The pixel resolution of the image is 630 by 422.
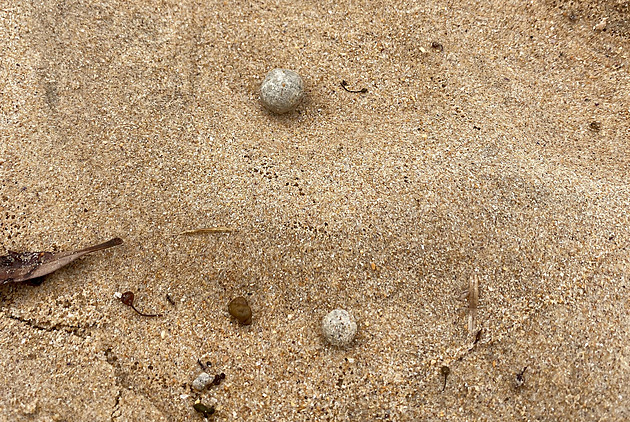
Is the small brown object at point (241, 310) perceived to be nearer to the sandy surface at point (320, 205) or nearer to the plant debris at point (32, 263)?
the sandy surface at point (320, 205)

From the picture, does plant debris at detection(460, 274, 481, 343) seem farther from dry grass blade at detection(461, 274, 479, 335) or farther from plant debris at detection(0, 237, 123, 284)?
plant debris at detection(0, 237, 123, 284)

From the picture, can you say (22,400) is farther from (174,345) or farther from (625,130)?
(625,130)

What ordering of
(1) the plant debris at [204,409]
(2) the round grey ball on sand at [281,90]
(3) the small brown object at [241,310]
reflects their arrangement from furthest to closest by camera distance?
(2) the round grey ball on sand at [281,90]
(3) the small brown object at [241,310]
(1) the plant debris at [204,409]

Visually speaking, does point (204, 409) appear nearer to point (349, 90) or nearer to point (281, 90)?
point (281, 90)

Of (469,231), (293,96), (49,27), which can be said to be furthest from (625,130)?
(49,27)

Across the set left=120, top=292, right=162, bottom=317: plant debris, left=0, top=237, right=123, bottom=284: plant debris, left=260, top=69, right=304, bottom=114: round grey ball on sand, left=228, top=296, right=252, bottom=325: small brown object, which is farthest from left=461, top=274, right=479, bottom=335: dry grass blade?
left=0, top=237, right=123, bottom=284: plant debris

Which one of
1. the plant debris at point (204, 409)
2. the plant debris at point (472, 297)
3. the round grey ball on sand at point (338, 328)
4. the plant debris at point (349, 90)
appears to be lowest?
the plant debris at point (204, 409)

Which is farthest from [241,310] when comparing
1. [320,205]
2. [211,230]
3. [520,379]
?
[520,379]

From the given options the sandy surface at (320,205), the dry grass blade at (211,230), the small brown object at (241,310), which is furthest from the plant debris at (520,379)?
the dry grass blade at (211,230)
